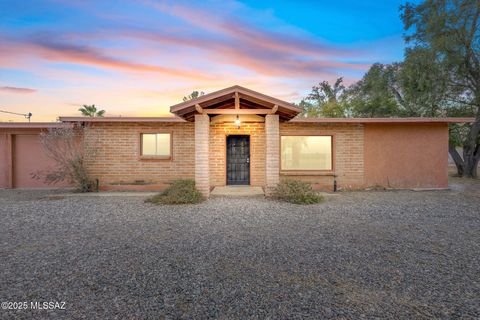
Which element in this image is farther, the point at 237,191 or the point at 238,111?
the point at 237,191

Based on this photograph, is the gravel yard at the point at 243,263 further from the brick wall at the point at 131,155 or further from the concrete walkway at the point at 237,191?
the brick wall at the point at 131,155

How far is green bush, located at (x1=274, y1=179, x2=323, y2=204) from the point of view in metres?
8.89

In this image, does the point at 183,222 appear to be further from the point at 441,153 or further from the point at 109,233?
the point at 441,153

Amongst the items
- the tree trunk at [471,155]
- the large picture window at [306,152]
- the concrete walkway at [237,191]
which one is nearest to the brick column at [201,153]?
the concrete walkway at [237,191]

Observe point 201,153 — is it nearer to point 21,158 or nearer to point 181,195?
point 181,195

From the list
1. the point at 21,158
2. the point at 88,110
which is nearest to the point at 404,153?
the point at 21,158

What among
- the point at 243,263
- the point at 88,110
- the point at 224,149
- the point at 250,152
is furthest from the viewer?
the point at 88,110

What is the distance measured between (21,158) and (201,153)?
9.02 metres

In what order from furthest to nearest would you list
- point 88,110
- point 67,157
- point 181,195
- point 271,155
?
1. point 88,110
2. point 67,157
3. point 271,155
4. point 181,195

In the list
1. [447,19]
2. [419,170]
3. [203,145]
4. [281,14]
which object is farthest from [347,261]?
[447,19]

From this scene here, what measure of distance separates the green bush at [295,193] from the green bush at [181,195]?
8.69ft

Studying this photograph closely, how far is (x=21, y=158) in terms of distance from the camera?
1237 centimetres

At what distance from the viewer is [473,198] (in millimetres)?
9906

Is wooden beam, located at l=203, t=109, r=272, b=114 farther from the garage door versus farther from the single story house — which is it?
the garage door
